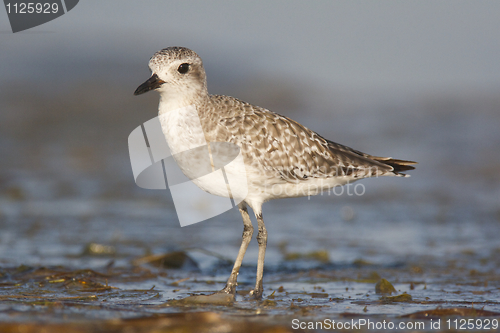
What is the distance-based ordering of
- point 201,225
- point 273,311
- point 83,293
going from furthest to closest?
point 201,225
point 83,293
point 273,311

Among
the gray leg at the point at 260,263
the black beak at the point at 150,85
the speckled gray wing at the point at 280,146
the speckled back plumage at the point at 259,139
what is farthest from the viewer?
the speckled gray wing at the point at 280,146

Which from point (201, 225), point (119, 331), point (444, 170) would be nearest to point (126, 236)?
point (201, 225)

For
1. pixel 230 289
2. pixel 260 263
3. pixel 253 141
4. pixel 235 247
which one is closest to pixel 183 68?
pixel 253 141

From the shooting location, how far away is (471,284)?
21.4ft

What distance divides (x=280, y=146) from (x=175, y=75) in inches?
56.7

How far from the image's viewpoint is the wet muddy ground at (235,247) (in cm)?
493

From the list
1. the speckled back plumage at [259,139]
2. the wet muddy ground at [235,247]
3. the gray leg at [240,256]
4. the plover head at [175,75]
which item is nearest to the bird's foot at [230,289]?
the gray leg at [240,256]

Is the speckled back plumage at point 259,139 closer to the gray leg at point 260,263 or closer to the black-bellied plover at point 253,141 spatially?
the black-bellied plover at point 253,141

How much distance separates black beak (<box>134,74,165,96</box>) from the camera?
5.84m

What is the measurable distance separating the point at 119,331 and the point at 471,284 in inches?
168

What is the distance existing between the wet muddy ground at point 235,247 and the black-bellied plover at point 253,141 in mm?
1033

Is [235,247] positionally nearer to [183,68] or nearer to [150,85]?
[183,68]

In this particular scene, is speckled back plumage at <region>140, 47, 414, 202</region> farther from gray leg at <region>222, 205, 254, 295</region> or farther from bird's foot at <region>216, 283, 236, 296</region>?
bird's foot at <region>216, 283, 236, 296</region>

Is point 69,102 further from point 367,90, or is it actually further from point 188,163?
point 188,163
